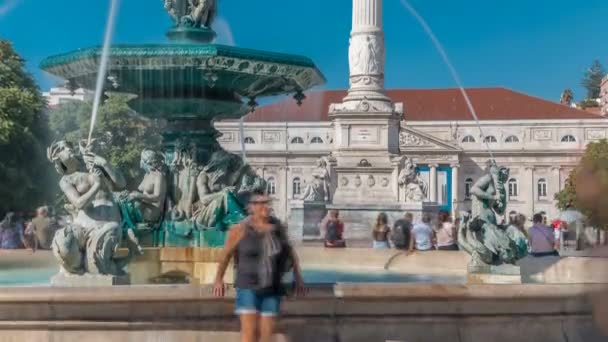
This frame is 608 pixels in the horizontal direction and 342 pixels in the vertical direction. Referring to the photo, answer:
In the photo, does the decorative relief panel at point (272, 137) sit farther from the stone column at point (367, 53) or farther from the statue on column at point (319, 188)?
the statue on column at point (319, 188)

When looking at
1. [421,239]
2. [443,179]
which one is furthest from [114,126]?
[443,179]

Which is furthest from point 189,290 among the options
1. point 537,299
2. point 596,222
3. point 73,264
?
point 596,222

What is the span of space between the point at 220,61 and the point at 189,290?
4.08 meters

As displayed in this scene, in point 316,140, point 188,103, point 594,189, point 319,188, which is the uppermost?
point 316,140

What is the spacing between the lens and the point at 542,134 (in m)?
74.4

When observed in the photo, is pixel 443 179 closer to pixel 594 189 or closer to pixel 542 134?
pixel 542 134

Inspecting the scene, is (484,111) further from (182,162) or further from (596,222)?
(596,222)

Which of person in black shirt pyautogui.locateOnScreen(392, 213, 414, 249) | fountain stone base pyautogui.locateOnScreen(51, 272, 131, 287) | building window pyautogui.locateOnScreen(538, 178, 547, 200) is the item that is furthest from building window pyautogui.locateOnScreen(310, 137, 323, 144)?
fountain stone base pyautogui.locateOnScreen(51, 272, 131, 287)

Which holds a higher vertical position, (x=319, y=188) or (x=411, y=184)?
Answer: (x=411, y=184)

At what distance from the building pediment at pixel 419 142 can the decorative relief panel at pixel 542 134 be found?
6.85 metres

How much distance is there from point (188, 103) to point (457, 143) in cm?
6790

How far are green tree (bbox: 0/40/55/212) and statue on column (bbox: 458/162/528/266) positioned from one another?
2445 cm

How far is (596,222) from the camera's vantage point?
9.25 ft

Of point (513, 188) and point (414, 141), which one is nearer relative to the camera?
point (414, 141)
